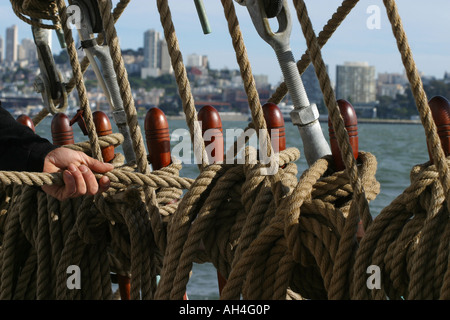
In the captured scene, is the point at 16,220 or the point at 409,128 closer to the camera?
the point at 16,220

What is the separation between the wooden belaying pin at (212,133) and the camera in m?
1.80

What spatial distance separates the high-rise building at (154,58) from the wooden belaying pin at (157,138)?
5147 centimetres

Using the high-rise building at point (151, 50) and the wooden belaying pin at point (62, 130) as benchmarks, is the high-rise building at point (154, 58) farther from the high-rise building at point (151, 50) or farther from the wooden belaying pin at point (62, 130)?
the wooden belaying pin at point (62, 130)

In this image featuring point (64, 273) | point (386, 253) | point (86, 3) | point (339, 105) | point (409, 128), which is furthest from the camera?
point (409, 128)

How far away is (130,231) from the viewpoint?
1793 millimetres

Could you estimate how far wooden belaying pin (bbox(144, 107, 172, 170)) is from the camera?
198 centimetres

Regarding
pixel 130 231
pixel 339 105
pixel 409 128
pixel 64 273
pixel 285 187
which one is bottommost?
pixel 409 128

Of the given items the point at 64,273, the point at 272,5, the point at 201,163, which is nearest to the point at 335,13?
the point at 272,5

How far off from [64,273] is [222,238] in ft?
1.79

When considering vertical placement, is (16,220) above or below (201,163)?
below

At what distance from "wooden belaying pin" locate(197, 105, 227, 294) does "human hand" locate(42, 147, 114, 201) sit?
26cm

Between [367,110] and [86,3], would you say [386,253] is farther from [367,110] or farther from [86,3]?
[367,110]

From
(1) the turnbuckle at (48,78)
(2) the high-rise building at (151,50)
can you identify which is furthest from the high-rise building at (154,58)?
(1) the turnbuckle at (48,78)

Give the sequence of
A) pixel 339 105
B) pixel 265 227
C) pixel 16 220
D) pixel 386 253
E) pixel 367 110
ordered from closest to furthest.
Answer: pixel 386 253 → pixel 265 227 → pixel 339 105 → pixel 16 220 → pixel 367 110
